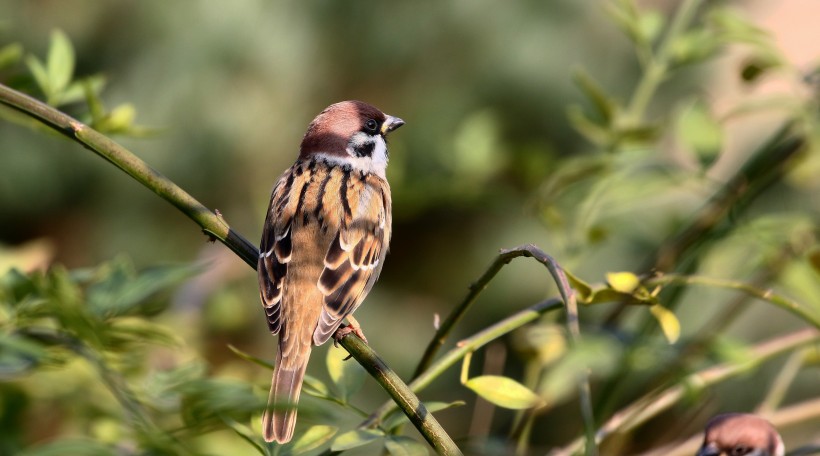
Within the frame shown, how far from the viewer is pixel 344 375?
139 centimetres

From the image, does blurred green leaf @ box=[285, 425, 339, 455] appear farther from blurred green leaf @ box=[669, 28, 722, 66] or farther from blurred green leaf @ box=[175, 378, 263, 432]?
blurred green leaf @ box=[669, 28, 722, 66]

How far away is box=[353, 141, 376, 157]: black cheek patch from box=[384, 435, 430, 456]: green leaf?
1331 mm

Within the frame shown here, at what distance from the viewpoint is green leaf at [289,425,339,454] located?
1178 millimetres

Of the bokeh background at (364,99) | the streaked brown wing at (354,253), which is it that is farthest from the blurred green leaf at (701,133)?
the bokeh background at (364,99)

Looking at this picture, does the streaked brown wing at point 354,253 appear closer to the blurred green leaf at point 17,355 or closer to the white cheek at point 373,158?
the white cheek at point 373,158

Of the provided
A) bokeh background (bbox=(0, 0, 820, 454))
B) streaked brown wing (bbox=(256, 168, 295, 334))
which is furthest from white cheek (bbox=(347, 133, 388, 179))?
bokeh background (bbox=(0, 0, 820, 454))

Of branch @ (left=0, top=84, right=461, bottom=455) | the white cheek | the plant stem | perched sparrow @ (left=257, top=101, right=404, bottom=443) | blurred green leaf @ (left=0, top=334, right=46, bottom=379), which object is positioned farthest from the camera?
the white cheek

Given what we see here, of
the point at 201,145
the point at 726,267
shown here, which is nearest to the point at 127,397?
the point at 726,267

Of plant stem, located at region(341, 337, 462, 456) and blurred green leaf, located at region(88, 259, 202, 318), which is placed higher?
blurred green leaf, located at region(88, 259, 202, 318)

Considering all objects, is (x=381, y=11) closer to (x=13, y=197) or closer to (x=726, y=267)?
(x=13, y=197)

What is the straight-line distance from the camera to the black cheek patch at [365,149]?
247cm

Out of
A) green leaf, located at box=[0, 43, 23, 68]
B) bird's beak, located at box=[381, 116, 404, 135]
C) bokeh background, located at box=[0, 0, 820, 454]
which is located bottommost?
green leaf, located at box=[0, 43, 23, 68]

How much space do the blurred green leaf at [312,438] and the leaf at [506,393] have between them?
18cm

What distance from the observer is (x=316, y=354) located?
3.88 metres
